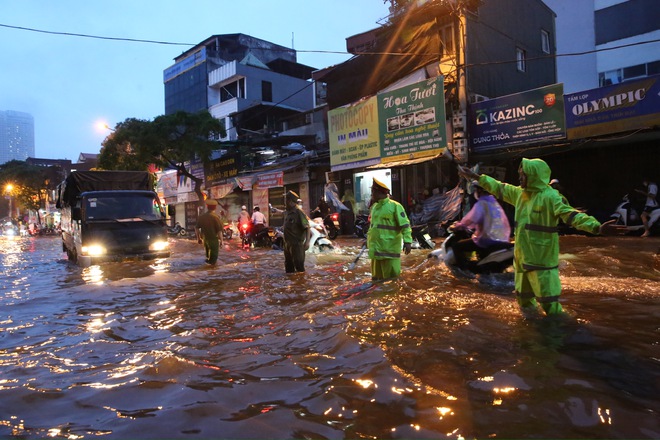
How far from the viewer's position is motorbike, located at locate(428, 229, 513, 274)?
18.9ft

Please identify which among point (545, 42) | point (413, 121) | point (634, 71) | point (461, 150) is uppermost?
point (545, 42)

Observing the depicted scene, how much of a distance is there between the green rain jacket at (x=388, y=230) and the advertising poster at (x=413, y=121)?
375 inches

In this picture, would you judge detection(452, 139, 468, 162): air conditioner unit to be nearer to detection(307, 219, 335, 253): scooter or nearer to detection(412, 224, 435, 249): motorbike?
detection(412, 224, 435, 249): motorbike

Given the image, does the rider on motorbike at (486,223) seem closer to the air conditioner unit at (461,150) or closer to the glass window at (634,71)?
the air conditioner unit at (461,150)

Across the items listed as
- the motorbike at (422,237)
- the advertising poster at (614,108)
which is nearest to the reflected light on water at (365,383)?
the motorbike at (422,237)

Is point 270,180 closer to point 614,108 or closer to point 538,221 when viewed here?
point 614,108

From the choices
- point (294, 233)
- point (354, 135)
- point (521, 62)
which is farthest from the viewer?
point (521, 62)

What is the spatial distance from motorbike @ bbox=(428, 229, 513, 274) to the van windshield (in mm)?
7138

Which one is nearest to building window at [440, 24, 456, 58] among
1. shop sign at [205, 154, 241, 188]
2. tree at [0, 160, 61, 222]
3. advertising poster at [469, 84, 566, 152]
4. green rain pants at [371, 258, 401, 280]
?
advertising poster at [469, 84, 566, 152]

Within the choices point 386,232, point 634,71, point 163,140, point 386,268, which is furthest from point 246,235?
point 634,71

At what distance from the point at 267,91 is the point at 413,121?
906 inches

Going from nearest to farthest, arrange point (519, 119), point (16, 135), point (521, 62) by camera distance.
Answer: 1. point (519, 119)
2. point (521, 62)
3. point (16, 135)

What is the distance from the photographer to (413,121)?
15.4 metres

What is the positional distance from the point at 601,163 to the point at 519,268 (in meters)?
11.7
